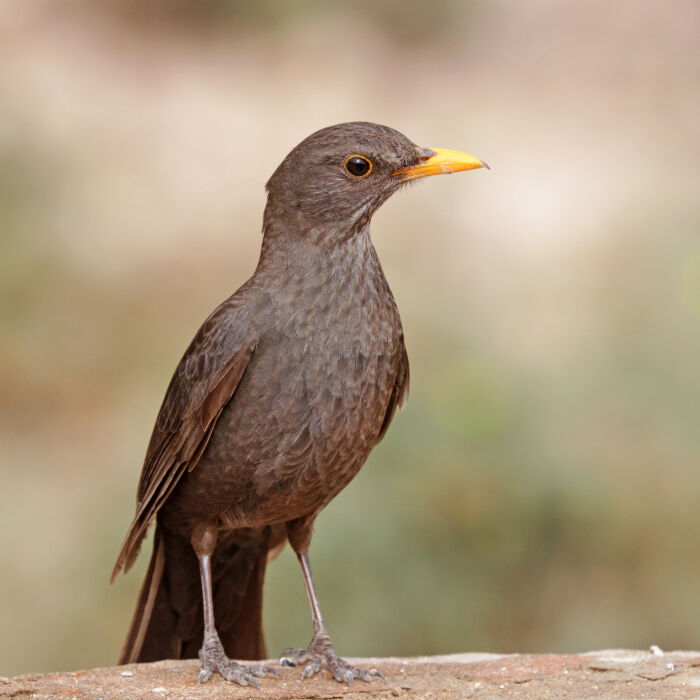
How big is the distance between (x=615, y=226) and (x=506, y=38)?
8.33 ft

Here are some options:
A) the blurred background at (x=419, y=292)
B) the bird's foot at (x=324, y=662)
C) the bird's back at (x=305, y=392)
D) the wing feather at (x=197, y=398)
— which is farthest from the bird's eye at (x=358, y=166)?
the blurred background at (x=419, y=292)

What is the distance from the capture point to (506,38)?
10773mm

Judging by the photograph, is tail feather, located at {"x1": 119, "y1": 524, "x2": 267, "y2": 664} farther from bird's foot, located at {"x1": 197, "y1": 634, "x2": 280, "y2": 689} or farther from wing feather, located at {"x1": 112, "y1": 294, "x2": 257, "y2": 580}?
bird's foot, located at {"x1": 197, "y1": 634, "x2": 280, "y2": 689}

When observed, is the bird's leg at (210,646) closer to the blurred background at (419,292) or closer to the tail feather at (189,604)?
the tail feather at (189,604)

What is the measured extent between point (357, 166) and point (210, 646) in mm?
1939

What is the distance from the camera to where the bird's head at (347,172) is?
4.65 meters

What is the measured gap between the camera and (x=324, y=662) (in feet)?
15.7

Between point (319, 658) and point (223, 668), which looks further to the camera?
point (319, 658)

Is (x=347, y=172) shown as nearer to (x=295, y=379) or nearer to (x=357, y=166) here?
(x=357, y=166)

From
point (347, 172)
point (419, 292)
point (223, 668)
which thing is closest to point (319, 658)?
point (223, 668)

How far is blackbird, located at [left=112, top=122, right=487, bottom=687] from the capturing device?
4.45 meters

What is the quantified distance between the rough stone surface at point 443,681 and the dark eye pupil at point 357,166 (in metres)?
1.97

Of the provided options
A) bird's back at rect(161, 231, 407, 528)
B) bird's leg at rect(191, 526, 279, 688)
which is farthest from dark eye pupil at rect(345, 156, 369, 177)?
bird's leg at rect(191, 526, 279, 688)

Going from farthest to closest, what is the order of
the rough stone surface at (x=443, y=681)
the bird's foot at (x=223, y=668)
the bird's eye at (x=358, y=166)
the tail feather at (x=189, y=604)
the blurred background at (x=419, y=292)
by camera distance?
the blurred background at (x=419, y=292), the tail feather at (x=189, y=604), the bird's eye at (x=358, y=166), the bird's foot at (x=223, y=668), the rough stone surface at (x=443, y=681)
